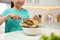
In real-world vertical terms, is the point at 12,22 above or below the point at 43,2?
below

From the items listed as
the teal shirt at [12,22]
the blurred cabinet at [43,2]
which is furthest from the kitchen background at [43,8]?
the teal shirt at [12,22]

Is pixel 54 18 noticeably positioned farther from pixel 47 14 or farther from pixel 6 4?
pixel 6 4

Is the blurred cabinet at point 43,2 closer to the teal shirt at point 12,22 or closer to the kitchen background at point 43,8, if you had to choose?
the kitchen background at point 43,8

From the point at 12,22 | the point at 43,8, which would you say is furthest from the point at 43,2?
the point at 12,22

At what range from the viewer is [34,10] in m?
2.84

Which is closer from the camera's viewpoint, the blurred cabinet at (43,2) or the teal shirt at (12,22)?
the teal shirt at (12,22)

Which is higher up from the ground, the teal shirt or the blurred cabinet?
the blurred cabinet

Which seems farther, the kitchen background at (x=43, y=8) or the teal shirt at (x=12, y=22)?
the kitchen background at (x=43, y=8)

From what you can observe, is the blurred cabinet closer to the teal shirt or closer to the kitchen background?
the kitchen background

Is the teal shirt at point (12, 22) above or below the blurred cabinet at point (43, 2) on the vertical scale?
below

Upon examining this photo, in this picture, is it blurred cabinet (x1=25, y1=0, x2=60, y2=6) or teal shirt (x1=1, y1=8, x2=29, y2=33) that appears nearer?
teal shirt (x1=1, y1=8, x2=29, y2=33)

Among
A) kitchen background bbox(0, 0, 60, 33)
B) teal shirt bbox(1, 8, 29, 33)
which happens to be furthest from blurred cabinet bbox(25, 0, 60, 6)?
teal shirt bbox(1, 8, 29, 33)

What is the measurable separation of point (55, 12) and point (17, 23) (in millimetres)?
1319

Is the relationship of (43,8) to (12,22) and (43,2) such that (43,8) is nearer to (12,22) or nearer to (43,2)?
(43,2)
